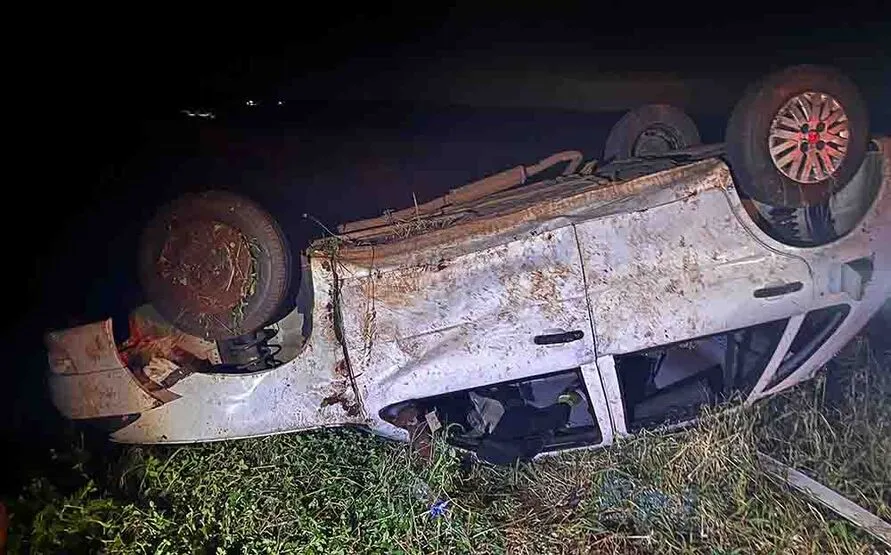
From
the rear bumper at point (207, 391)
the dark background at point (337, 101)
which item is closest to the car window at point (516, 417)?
the rear bumper at point (207, 391)

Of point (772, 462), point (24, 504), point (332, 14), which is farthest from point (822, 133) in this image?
point (24, 504)

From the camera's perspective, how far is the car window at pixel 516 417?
340 centimetres

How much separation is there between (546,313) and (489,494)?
0.88 meters

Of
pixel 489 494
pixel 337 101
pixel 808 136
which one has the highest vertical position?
pixel 337 101

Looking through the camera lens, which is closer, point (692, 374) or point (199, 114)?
point (692, 374)

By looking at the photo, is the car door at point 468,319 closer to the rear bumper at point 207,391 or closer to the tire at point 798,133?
the rear bumper at point 207,391

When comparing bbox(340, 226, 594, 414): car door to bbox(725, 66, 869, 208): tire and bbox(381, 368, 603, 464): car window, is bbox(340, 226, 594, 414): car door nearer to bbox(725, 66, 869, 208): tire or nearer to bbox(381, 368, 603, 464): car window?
bbox(381, 368, 603, 464): car window

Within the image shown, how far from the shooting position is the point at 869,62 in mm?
5516

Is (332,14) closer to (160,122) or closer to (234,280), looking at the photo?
(160,122)

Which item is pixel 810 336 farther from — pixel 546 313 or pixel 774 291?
pixel 546 313

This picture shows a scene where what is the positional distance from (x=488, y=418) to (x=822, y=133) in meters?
1.96

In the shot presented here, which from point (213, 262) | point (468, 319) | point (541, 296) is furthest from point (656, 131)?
point (213, 262)

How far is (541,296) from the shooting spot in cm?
318

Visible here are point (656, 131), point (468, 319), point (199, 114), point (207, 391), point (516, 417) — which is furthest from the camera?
point (199, 114)
